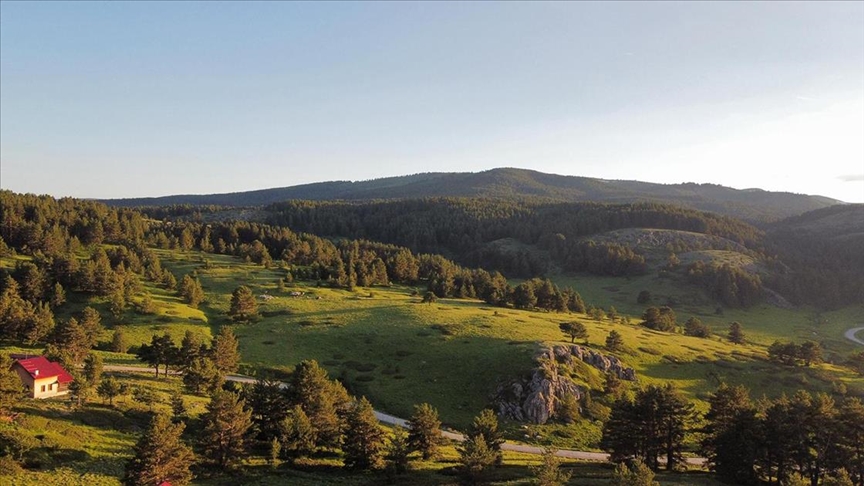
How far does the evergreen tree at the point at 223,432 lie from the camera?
49.6 m

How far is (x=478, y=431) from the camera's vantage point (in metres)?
56.5

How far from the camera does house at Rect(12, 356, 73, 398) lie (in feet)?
182

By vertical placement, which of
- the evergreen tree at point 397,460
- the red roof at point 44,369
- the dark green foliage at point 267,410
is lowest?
the evergreen tree at point 397,460

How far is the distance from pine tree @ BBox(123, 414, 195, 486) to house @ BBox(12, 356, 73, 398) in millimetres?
25116

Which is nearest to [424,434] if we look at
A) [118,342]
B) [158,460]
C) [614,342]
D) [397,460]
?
[397,460]

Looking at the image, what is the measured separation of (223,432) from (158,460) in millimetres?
9434

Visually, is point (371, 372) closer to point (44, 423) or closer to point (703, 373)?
point (44, 423)

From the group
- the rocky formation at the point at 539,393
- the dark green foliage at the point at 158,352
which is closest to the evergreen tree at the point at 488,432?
the rocky formation at the point at 539,393

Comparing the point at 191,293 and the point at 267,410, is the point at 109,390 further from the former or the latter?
the point at 191,293

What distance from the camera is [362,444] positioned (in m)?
53.5

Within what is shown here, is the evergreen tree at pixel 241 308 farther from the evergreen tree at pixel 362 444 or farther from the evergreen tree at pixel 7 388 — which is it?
the evergreen tree at pixel 362 444

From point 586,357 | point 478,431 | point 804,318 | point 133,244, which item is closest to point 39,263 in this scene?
point 133,244

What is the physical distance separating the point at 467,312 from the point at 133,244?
12789cm

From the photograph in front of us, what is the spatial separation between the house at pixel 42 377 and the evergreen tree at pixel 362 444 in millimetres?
37126
